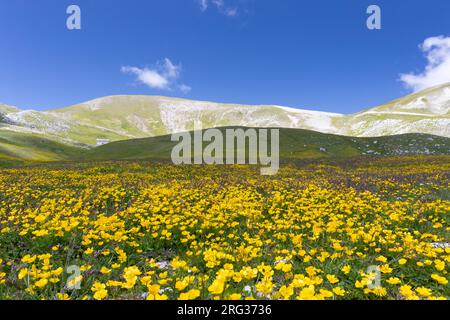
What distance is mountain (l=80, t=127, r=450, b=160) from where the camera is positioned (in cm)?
5994

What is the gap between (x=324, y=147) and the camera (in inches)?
2564

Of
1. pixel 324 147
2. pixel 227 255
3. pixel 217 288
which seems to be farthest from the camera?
pixel 324 147

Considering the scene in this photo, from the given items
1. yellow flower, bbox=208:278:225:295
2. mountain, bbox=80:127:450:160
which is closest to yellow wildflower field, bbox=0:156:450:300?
yellow flower, bbox=208:278:225:295

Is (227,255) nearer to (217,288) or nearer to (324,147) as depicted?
(217,288)

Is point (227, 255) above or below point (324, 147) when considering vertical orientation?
below

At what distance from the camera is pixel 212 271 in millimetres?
5195

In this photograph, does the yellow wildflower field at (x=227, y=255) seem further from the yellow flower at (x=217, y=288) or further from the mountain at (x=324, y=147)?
the mountain at (x=324, y=147)

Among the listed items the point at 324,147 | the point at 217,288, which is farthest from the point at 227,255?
the point at 324,147

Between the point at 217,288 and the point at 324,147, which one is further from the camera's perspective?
the point at 324,147

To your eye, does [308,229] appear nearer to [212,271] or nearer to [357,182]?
[212,271]

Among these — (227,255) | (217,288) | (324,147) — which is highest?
(324,147)

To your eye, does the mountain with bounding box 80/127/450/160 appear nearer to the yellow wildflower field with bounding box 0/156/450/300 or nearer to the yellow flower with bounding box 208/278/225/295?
the yellow wildflower field with bounding box 0/156/450/300
